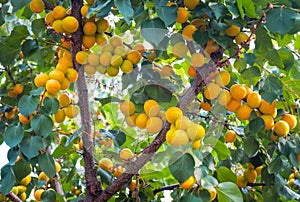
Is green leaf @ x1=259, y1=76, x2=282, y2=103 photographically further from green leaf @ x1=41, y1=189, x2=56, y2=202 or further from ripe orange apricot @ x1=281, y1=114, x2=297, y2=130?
green leaf @ x1=41, y1=189, x2=56, y2=202

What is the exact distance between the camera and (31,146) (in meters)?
0.92

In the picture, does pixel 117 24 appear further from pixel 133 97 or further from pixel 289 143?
pixel 289 143

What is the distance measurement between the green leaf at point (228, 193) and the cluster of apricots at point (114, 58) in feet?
0.97

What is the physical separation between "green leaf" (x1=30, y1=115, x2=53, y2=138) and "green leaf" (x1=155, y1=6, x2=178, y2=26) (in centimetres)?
32

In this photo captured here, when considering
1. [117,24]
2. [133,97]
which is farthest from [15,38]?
[133,97]

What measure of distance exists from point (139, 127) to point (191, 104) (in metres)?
0.11

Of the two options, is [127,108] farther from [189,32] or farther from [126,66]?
[189,32]

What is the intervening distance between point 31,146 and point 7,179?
0.15m

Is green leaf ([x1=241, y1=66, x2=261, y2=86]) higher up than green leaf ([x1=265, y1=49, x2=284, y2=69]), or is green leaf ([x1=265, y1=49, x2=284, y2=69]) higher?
green leaf ([x1=265, y1=49, x2=284, y2=69])

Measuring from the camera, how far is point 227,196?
87 centimetres

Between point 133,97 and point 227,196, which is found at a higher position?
point 133,97

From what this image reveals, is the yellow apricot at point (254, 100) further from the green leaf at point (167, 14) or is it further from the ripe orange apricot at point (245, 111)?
the green leaf at point (167, 14)

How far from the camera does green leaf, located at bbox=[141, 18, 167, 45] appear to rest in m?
0.76

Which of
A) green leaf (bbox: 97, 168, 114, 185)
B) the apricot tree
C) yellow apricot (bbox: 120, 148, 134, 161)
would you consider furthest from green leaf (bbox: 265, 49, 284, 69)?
green leaf (bbox: 97, 168, 114, 185)
